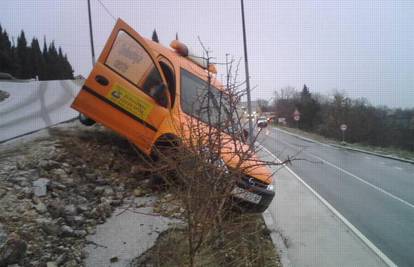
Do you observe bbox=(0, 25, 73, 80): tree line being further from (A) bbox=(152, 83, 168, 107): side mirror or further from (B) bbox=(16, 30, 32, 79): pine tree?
(A) bbox=(152, 83, 168, 107): side mirror

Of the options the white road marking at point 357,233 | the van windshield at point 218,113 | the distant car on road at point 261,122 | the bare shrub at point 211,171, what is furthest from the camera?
the white road marking at point 357,233

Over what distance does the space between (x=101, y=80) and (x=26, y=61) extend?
61.5 metres

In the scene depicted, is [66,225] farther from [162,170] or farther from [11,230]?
[162,170]

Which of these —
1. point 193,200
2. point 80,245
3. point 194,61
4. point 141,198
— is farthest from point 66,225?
point 194,61

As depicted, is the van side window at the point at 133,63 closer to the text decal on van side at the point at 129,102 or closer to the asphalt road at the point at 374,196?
the text decal on van side at the point at 129,102

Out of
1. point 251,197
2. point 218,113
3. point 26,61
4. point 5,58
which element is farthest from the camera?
point 26,61

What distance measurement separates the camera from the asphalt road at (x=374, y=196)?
728cm

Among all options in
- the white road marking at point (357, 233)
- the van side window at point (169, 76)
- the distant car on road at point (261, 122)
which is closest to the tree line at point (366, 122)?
the white road marking at point (357, 233)

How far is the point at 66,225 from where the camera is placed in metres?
4.95

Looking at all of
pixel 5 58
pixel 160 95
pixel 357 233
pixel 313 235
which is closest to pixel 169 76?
pixel 160 95

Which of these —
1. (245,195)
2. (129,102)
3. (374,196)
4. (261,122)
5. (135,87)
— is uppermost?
(135,87)

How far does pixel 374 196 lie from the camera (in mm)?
12211

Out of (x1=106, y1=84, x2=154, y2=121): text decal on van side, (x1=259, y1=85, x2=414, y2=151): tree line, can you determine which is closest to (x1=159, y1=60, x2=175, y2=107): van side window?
(x1=106, y1=84, x2=154, y2=121): text decal on van side

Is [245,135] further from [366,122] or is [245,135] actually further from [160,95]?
[366,122]
